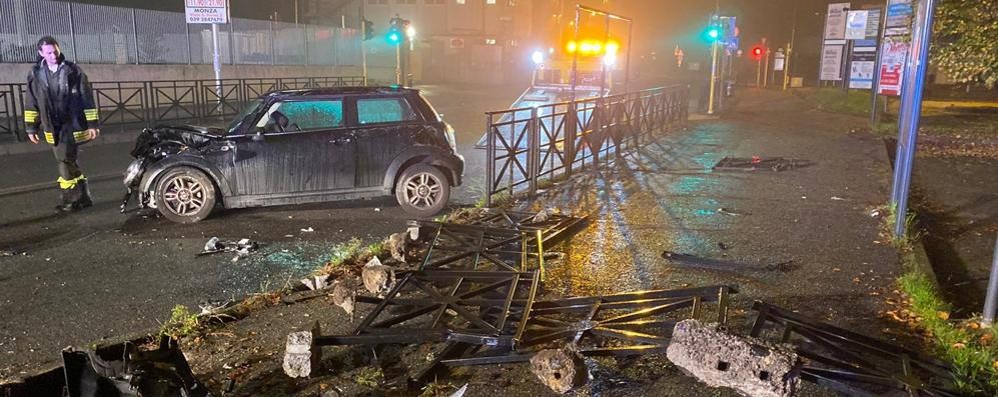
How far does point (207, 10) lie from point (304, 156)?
9.33 m

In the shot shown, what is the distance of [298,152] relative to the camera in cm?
793

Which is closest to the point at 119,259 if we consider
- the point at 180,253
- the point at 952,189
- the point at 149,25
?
the point at 180,253

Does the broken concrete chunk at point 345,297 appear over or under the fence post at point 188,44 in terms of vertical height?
under

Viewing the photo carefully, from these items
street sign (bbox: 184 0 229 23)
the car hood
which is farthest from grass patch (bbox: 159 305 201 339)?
street sign (bbox: 184 0 229 23)

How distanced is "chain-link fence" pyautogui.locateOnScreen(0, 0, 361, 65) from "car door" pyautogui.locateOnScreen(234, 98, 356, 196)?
1619 cm

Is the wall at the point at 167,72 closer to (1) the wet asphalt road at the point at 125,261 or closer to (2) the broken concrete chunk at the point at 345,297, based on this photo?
(1) the wet asphalt road at the point at 125,261

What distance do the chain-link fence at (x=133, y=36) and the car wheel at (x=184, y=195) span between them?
15804 mm

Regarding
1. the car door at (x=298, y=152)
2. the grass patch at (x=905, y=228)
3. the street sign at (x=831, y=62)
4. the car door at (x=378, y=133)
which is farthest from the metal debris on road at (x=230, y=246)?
the street sign at (x=831, y=62)

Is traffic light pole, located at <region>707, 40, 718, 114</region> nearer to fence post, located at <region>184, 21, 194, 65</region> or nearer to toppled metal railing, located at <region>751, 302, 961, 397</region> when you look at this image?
fence post, located at <region>184, 21, 194, 65</region>

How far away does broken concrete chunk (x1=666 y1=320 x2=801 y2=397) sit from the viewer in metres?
3.53

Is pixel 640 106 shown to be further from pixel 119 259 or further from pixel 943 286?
pixel 119 259

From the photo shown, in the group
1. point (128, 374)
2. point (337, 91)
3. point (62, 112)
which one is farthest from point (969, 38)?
point (62, 112)

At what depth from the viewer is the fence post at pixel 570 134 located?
1080 centimetres

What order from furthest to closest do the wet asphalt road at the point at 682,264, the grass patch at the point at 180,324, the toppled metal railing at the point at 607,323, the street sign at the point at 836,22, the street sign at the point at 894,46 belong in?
the street sign at the point at 836,22, the street sign at the point at 894,46, the grass patch at the point at 180,324, the toppled metal railing at the point at 607,323, the wet asphalt road at the point at 682,264
